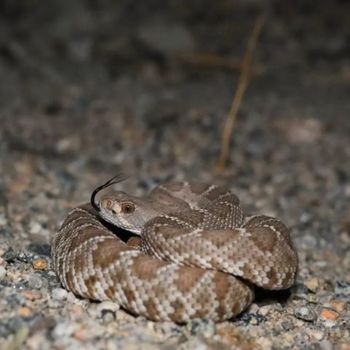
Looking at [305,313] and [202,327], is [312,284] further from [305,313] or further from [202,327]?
[202,327]

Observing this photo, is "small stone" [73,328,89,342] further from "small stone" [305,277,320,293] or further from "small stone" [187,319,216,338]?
"small stone" [305,277,320,293]

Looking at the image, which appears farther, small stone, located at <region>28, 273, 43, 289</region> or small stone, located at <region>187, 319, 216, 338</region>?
small stone, located at <region>28, 273, 43, 289</region>

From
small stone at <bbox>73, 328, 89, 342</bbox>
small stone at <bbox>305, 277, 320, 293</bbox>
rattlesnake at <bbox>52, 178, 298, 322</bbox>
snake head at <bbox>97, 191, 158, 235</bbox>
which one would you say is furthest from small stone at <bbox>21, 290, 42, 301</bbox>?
small stone at <bbox>305, 277, 320, 293</bbox>

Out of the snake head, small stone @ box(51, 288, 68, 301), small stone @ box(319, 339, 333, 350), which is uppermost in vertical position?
the snake head

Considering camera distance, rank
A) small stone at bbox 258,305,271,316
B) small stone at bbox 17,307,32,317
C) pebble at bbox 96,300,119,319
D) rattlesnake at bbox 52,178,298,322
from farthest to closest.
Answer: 1. small stone at bbox 258,305,271,316
2. pebble at bbox 96,300,119,319
3. rattlesnake at bbox 52,178,298,322
4. small stone at bbox 17,307,32,317

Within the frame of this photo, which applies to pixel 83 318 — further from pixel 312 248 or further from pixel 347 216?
pixel 347 216

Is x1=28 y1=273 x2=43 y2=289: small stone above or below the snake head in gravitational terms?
below

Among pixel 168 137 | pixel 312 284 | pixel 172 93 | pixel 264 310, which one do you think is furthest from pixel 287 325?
pixel 172 93
